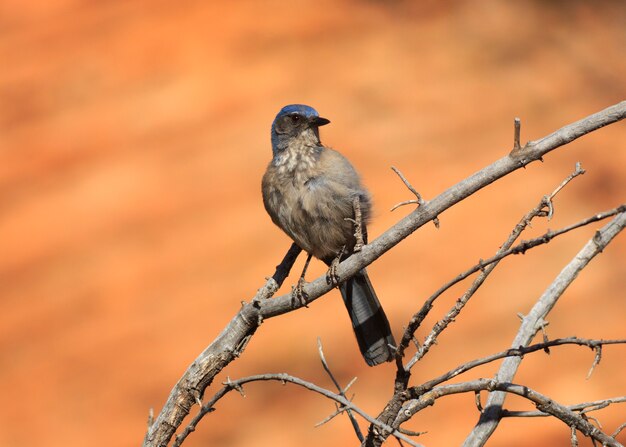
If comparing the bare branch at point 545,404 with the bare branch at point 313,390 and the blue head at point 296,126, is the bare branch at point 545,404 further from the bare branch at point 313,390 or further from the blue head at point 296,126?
the blue head at point 296,126

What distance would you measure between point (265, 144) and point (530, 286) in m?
1.79

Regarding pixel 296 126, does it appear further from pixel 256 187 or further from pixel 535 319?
pixel 535 319

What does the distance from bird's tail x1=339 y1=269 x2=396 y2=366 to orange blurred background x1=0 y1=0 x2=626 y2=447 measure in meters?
1.11

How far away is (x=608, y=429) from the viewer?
4.68 meters

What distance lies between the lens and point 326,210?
361 centimetres

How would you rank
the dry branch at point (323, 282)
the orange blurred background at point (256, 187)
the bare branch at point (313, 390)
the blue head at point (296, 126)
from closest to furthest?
the bare branch at point (313, 390), the dry branch at point (323, 282), the blue head at point (296, 126), the orange blurred background at point (256, 187)

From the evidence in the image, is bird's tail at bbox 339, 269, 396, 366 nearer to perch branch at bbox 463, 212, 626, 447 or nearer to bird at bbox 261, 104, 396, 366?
bird at bbox 261, 104, 396, 366

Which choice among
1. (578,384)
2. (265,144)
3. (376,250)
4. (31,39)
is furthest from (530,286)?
(31,39)

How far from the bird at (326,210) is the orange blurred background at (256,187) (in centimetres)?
115

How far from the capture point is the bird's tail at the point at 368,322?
3.57 metres

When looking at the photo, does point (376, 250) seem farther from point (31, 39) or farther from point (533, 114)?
point (31, 39)

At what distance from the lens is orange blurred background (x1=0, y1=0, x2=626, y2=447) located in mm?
4926

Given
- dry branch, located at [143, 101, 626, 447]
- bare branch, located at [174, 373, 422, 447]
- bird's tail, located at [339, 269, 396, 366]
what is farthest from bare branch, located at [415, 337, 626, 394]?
bird's tail, located at [339, 269, 396, 366]

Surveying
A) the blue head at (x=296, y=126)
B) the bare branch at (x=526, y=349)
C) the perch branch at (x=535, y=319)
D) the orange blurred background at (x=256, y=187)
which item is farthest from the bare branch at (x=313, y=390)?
the orange blurred background at (x=256, y=187)
